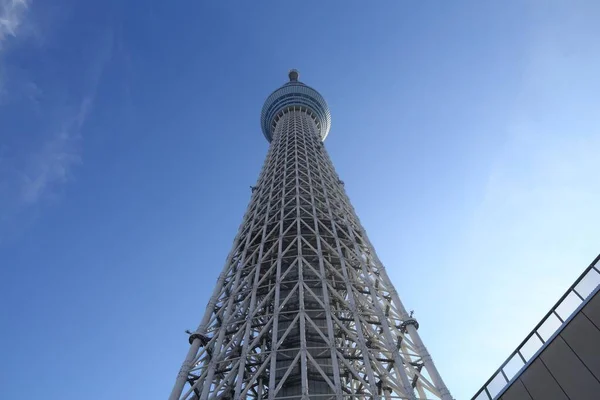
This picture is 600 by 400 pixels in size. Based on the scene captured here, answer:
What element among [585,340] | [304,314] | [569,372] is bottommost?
[569,372]

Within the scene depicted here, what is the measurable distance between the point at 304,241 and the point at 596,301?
1544cm

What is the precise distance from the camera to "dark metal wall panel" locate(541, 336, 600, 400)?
10594 millimetres

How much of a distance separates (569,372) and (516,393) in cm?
184

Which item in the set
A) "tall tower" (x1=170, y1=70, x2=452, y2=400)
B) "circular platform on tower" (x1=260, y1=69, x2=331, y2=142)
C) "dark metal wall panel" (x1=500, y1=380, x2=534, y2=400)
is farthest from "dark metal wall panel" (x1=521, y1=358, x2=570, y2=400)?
"circular platform on tower" (x1=260, y1=69, x2=331, y2=142)

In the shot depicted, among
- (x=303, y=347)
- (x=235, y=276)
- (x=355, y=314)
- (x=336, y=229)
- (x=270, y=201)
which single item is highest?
(x=270, y=201)

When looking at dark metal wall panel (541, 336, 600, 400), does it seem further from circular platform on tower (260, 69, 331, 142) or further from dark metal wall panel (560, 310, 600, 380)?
circular platform on tower (260, 69, 331, 142)

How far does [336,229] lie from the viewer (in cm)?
2706

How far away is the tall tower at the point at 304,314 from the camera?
16.4m

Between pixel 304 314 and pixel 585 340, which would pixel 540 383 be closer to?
pixel 585 340

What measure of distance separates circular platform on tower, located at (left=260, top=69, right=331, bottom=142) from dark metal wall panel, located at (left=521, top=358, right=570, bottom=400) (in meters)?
50.5

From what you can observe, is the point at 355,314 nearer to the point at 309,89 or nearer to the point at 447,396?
the point at 447,396

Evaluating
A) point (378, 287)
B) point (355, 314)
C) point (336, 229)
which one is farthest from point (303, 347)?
point (336, 229)

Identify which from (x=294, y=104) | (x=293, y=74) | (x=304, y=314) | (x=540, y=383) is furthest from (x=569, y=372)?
(x=293, y=74)

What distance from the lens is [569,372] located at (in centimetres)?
1122
